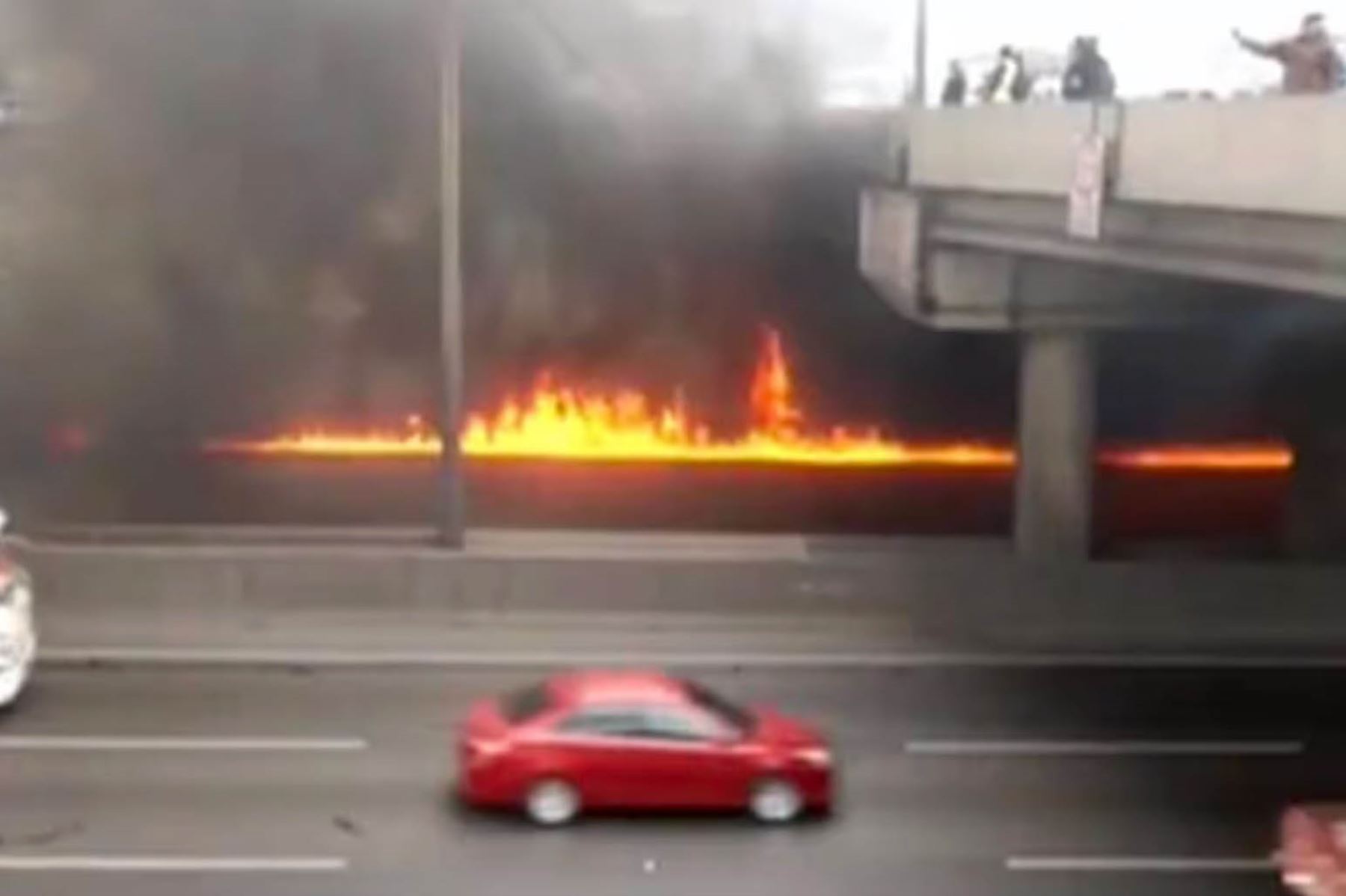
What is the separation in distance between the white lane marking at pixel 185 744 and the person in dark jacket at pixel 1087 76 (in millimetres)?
7211

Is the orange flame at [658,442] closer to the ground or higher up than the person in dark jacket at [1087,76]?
closer to the ground

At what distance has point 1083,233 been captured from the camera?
46.6ft

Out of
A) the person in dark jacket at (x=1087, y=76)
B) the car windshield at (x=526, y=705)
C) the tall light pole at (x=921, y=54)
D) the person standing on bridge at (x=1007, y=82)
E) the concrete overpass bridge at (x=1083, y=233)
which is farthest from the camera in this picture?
the tall light pole at (x=921, y=54)

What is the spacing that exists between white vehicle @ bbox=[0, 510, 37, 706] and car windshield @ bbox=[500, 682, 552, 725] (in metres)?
3.75

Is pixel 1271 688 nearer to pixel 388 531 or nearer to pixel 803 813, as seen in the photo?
pixel 803 813

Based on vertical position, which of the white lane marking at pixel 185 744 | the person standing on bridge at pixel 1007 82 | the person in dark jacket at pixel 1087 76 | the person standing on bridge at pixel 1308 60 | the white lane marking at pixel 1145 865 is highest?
the person standing on bridge at pixel 1007 82

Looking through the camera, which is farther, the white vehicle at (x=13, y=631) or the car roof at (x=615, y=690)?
the white vehicle at (x=13, y=631)

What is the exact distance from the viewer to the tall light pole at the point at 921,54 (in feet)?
79.3

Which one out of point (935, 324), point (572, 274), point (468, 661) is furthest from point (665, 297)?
point (468, 661)

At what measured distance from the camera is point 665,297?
25984mm

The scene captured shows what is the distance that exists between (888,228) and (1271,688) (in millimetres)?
6083

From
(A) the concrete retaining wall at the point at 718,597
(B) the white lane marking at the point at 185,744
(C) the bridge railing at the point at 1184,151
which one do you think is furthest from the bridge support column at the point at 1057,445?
(B) the white lane marking at the point at 185,744

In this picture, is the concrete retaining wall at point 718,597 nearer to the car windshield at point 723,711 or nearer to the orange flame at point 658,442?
the car windshield at point 723,711

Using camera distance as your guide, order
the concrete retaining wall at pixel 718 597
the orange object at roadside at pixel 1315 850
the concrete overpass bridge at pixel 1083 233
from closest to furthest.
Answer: the concrete overpass bridge at pixel 1083 233 < the orange object at roadside at pixel 1315 850 < the concrete retaining wall at pixel 718 597
